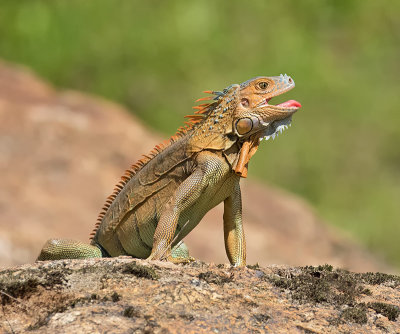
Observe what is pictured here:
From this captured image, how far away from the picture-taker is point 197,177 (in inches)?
272

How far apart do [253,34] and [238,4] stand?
991mm

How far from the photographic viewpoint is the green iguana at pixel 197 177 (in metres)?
6.93

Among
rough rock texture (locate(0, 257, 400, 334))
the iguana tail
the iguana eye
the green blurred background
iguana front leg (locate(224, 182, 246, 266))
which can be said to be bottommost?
rough rock texture (locate(0, 257, 400, 334))

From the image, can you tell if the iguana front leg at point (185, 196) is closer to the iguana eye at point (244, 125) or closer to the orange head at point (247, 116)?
the orange head at point (247, 116)

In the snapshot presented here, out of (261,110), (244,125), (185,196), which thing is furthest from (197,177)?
(261,110)

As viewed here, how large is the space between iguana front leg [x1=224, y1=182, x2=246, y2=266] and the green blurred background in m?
10.9

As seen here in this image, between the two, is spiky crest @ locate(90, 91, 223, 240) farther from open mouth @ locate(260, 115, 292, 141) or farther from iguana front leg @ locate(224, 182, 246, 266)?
iguana front leg @ locate(224, 182, 246, 266)

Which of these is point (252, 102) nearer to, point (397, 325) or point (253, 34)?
point (397, 325)

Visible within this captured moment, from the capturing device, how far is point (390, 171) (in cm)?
2005

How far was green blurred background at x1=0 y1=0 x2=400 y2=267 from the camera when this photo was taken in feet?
62.7

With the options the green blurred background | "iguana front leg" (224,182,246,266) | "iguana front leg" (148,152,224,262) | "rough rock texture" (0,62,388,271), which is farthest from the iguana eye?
the green blurred background

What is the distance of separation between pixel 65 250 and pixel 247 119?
211 cm

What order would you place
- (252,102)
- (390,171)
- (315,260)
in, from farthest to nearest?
(390,171), (315,260), (252,102)

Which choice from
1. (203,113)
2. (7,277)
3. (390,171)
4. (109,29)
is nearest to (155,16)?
(109,29)
